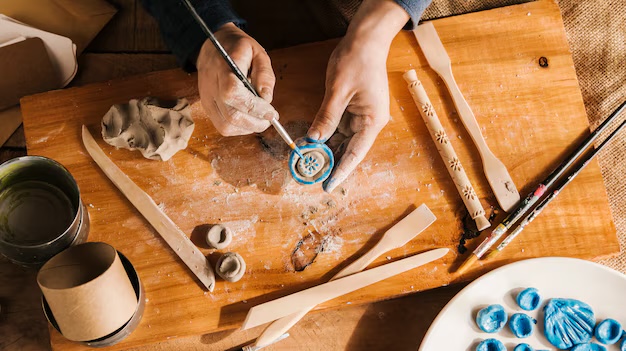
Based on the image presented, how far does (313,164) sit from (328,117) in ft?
0.33

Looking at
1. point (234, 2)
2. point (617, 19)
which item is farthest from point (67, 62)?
point (617, 19)

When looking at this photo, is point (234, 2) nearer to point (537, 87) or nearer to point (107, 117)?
point (107, 117)

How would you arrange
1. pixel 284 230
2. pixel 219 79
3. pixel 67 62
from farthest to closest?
1. pixel 67 62
2. pixel 284 230
3. pixel 219 79

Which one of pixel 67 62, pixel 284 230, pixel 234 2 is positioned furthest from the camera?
pixel 234 2

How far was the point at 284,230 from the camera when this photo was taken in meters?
1.09

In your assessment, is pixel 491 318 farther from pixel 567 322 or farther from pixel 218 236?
pixel 218 236

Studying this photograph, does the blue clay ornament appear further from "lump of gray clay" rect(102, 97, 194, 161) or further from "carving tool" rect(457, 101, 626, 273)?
"carving tool" rect(457, 101, 626, 273)

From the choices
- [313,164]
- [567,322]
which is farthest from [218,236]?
[567,322]

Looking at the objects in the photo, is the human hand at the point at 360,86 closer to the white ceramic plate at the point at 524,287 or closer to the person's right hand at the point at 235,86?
the person's right hand at the point at 235,86

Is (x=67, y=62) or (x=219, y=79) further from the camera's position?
(x=67, y=62)

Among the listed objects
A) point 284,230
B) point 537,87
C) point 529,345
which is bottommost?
point 529,345

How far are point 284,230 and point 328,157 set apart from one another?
181 mm

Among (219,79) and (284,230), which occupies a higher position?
(219,79)

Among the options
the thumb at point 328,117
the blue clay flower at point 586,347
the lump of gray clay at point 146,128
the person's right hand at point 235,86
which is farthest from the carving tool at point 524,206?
the lump of gray clay at point 146,128
